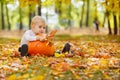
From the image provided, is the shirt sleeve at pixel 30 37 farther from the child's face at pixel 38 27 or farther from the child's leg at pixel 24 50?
the child's leg at pixel 24 50

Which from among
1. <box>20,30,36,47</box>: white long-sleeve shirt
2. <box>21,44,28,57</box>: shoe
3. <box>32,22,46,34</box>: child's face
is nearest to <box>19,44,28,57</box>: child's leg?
<box>21,44,28,57</box>: shoe

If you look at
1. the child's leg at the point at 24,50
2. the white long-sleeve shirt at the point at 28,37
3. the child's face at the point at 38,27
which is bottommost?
the child's leg at the point at 24,50

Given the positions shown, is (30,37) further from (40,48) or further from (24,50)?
(24,50)

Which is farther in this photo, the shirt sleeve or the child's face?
the child's face

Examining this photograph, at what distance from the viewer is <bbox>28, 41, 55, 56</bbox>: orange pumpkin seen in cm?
920

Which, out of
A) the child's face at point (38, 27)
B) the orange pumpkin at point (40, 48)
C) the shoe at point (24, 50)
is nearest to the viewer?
the shoe at point (24, 50)

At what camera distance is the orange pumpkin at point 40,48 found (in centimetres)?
920

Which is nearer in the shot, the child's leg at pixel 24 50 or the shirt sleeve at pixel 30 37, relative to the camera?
the child's leg at pixel 24 50

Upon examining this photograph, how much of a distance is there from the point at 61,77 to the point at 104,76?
0.66m

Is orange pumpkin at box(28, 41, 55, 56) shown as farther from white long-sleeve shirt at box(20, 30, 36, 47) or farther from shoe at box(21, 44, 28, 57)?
shoe at box(21, 44, 28, 57)

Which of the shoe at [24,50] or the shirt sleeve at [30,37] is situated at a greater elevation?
the shirt sleeve at [30,37]

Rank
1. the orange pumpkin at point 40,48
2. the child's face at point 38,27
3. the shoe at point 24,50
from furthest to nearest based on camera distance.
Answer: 1. the child's face at point 38,27
2. the orange pumpkin at point 40,48
3. the shoe at point 24,50

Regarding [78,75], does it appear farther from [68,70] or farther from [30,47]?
[30,47]

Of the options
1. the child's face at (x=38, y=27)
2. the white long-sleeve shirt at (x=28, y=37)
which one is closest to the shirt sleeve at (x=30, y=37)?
the white long-sleeve shirt at (x=28, y=37)
